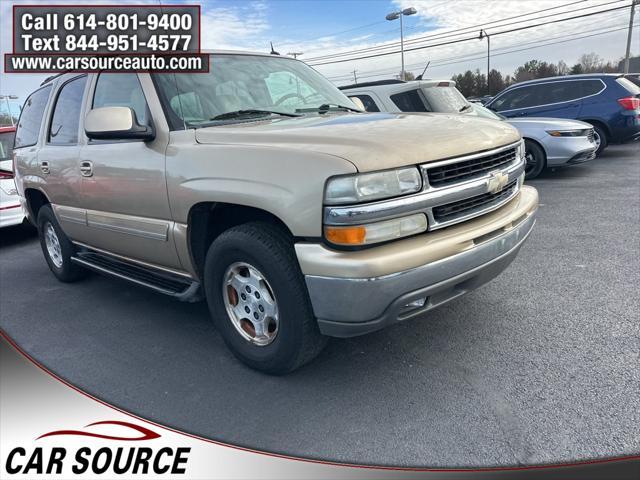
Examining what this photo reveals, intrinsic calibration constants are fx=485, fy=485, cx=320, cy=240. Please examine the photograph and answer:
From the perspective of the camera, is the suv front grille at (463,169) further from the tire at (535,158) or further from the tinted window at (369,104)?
the tire at (535,158)

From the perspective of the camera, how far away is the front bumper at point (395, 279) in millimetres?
2184

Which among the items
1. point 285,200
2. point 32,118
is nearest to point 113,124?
point 285,200

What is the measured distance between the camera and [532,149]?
8.32m

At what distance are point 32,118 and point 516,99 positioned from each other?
381 inches

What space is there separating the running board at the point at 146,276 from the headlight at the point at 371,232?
4.27 ft

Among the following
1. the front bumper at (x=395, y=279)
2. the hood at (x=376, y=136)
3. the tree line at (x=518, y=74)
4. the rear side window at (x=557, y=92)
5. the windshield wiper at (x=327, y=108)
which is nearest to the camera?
the front bumper at (x=395, y=279)

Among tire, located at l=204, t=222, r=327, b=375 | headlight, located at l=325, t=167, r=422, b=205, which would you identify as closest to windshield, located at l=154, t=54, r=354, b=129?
tire, located at l=204, t=222, r=327, b=375

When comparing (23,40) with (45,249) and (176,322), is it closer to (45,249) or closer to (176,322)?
(45,249)

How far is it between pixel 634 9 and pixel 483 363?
39.1 meters

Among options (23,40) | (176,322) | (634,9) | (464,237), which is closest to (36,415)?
(176,322)

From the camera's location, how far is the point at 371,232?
222 cm

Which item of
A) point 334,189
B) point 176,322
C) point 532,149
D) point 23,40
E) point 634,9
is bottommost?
point 176,322

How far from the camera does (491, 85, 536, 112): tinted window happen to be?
10.7 meters

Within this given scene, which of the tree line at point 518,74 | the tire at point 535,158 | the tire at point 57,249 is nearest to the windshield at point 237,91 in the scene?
the tire at point 57,249
